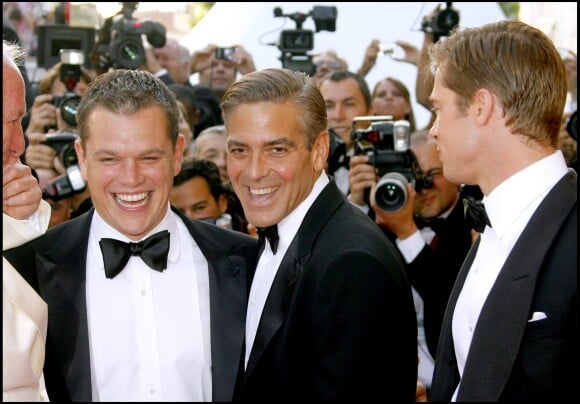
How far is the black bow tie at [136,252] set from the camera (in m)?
2.67

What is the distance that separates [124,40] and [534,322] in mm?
3886

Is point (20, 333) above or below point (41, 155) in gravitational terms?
above

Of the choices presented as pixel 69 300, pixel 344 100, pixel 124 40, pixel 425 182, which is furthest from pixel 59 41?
pixel 69 300

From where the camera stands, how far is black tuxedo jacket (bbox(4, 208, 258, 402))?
2.49m

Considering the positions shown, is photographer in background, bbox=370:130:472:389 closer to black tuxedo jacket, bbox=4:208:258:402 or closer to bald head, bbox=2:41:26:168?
black tuxedo jacket, bbox=4:208:258:402

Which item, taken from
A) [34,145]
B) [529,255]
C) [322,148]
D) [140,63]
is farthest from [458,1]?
[529,255]

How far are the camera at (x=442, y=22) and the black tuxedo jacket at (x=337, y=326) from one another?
335 centimetres

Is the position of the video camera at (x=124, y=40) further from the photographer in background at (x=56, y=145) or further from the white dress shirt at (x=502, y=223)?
the white dress shirt at (x=502, y=223)

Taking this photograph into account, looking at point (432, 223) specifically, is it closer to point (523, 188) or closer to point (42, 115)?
point (523, 188)

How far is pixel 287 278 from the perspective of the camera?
8.13ft

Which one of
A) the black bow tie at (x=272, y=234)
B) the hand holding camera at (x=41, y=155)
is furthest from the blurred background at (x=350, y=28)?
the black bow tie at (x=272, y=234)

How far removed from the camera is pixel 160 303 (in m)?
2.72

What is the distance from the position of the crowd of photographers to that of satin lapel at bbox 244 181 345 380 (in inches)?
21.3

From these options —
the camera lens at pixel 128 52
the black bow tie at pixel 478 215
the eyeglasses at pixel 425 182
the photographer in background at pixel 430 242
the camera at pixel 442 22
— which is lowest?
the photographer in background at pixel 430 242
